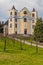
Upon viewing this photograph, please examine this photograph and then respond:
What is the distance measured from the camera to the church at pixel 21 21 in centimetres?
9106

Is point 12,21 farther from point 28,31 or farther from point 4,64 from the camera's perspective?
point 4,64

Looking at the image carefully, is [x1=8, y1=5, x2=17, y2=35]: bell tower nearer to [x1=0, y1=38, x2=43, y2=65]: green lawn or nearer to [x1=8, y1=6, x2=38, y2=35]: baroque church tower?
[x1=8, y1=6, x2=38, y2=35]: baroque church tower

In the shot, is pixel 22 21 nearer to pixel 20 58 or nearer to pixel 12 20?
pixel 12 20

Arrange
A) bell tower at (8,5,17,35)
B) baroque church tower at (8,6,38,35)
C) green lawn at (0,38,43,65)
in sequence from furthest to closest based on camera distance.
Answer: baroque church tower at (8,6,38,35)
bell tower at (8,5,17,35)
green lawn at (0,38,43,65)

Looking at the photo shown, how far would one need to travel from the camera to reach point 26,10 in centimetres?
9131

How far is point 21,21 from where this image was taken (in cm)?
9306

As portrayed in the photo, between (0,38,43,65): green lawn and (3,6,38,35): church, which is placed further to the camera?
(3,6,38,35): church

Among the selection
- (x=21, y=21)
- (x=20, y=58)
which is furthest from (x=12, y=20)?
(x=20, y=58)

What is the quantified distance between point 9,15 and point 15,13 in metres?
2.23

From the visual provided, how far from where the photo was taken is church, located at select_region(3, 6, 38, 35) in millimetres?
91062

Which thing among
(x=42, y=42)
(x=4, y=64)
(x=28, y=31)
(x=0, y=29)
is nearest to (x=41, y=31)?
(x=42, y=42)

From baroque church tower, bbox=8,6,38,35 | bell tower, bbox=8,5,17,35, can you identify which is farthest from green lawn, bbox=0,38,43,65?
baroque church tower, bbox=8,6,38,35

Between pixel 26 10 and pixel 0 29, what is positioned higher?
pixel 26 10

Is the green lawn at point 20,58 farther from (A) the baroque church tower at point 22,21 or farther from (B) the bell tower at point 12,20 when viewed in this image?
(A) the baroque church tower at point 22,21
